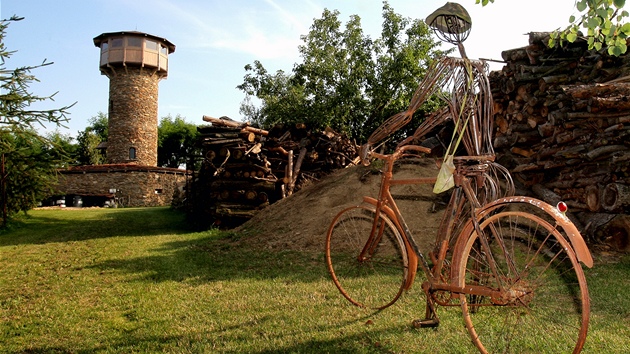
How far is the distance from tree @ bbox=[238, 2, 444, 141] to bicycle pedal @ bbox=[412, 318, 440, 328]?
16461 mm

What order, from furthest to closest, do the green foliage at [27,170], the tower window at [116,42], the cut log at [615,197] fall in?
1. the tower window at [116,42]
2. the green foliage at [27,170]
3. the cut log at [615,197]

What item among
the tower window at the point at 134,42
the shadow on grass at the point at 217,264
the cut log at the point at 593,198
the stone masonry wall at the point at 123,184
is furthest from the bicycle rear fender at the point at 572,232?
the tower window at the point at 134,42

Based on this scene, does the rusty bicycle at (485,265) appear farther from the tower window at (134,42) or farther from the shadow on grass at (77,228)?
the tower window at (134,42)

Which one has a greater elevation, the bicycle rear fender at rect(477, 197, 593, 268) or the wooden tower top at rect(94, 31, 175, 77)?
the wooden tower top at rect(94, 31, 175, 77)

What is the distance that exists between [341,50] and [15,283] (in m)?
17.9

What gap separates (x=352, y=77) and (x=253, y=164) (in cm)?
944

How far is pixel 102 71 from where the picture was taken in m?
37.9

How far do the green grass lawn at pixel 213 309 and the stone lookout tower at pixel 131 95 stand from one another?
2816cm

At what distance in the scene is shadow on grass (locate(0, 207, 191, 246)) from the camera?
39.6 feet

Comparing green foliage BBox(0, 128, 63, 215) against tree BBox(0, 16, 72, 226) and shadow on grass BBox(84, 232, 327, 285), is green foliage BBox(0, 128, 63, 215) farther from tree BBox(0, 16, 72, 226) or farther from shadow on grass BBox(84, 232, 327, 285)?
shadow on grass BBox(84, 232, 327, 285)

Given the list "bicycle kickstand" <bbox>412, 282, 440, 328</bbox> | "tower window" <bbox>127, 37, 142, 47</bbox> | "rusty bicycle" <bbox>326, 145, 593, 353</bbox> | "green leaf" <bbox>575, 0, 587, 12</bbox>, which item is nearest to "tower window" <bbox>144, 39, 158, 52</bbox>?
"tower window" <bbox>127, 37, 142, 47</bbox>

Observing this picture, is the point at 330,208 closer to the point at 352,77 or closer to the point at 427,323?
the point at 427,323

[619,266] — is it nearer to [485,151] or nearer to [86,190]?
[485,151]

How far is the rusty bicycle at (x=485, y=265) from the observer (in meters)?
3.13
